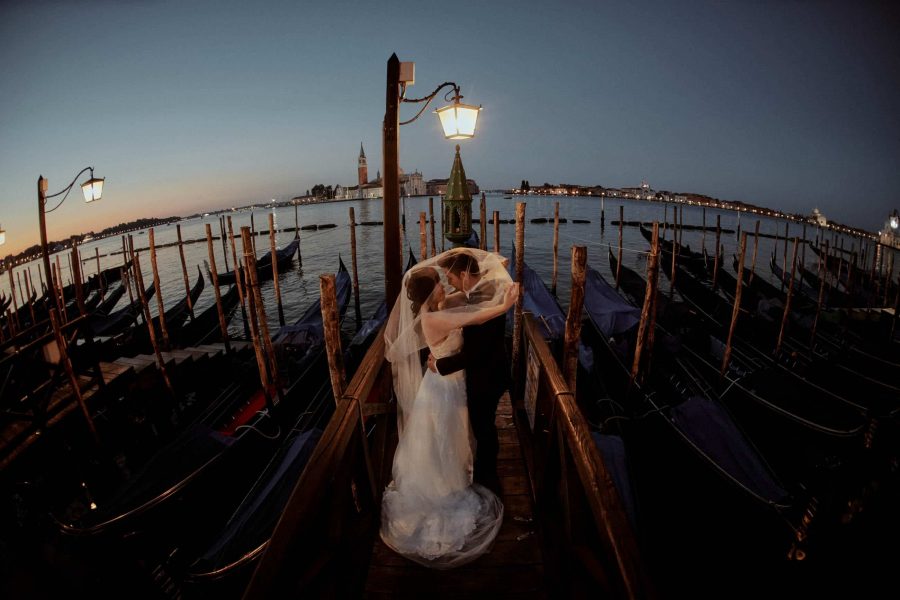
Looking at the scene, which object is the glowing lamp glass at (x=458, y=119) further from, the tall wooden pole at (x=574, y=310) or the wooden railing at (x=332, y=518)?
the wooden railing at (x=332, y=518)

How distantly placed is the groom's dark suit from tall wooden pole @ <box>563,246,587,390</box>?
2.56 ft

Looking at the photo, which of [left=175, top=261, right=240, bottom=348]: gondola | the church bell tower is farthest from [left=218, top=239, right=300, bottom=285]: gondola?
the church bell tower

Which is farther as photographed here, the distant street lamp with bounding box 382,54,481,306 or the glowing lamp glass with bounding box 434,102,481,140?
the glowing lamp glass with bounding box 434,102,481,140

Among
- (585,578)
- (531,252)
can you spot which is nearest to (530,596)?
(585,578)

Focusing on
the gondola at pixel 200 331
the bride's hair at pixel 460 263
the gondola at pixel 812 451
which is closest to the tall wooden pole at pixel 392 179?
the bride's hair at pixel 460 263

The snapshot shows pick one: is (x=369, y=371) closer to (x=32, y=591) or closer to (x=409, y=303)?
(x=409, y=303)

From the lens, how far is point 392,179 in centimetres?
329

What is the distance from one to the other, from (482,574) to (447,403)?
2.75 ft

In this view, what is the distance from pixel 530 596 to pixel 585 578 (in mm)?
287

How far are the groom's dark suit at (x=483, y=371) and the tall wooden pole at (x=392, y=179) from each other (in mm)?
1285

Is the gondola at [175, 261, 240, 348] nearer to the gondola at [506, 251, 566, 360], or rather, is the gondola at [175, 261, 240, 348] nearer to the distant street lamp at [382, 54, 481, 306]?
the gondola at [506, 251, 566, 360]

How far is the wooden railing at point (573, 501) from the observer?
Answer: 115cm

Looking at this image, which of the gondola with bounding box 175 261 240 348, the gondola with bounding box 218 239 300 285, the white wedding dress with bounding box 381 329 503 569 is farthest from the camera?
the gondola with bounding box 218 239 300 285

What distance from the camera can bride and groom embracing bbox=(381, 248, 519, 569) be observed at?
1.91 metres
